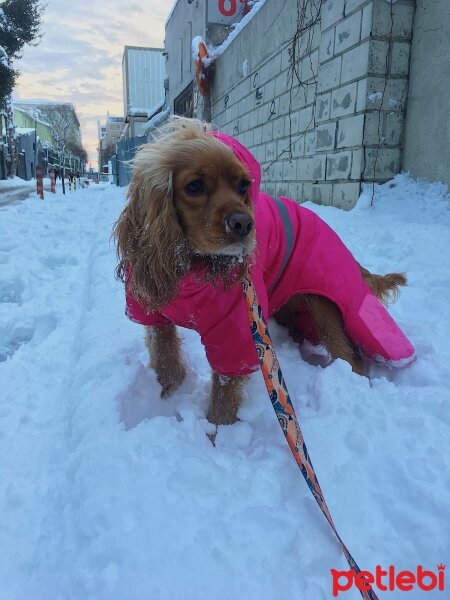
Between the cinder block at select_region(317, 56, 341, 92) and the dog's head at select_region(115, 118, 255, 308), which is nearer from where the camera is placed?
the dog's head at select_region(115, 118, 255, 308)

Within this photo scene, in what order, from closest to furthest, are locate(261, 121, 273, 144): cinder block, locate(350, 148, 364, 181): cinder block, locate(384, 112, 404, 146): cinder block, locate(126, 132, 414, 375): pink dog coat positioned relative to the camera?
locate(126, 132, 414, 375): pink dog coat, locate(384, 112, 404, 146): cinder block, locate(350, 148, 364, 181): cinder block, locate(261, 121, 273, 144): cinder block

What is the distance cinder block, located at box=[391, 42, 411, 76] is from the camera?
4520 millimetres

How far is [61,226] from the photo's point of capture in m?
8.13

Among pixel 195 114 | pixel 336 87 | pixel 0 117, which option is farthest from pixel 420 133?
pixel 0 117

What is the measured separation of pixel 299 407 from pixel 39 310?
228 centimetres

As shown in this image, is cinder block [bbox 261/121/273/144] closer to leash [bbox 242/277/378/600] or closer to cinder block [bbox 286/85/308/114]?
cinder block [bbox 286/85/308/114]

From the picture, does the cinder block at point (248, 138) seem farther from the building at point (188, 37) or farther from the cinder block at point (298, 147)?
the building at point (188, 37)

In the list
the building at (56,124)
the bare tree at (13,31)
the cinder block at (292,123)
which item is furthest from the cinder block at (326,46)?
the building at (56,124)

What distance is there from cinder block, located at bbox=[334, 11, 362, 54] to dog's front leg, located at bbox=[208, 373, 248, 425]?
4.36 meters

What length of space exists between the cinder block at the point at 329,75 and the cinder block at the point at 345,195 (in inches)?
46.4

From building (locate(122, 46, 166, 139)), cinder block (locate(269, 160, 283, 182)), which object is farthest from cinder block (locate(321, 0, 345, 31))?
building (locate(122, 46, 166, 139))

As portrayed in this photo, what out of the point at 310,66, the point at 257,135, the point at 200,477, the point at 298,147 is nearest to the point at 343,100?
the point at 310,66

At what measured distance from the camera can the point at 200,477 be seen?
1.58 m

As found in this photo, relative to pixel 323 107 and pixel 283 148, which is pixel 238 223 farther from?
pixel 283 148
